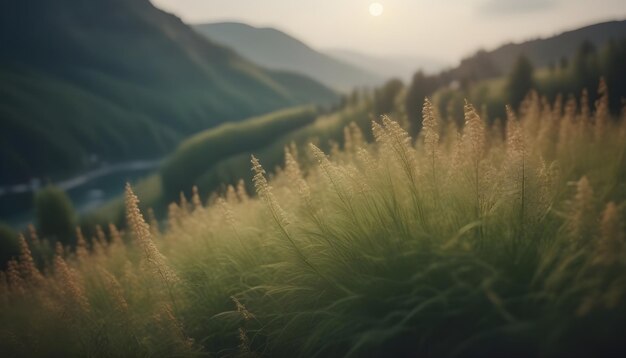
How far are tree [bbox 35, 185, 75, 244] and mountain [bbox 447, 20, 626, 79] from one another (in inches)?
1003

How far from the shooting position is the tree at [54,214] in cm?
2609

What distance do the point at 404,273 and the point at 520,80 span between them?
61.4 ft

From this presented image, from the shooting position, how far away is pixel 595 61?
1605 cm

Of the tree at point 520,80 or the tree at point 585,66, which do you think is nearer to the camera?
the tree at point 585,66

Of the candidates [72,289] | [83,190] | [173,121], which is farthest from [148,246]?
[173,121]

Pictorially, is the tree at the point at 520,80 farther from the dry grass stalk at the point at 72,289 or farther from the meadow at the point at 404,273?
the dry grass stalk at the point at 72,289

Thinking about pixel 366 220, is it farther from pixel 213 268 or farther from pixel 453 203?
pixel 213 268

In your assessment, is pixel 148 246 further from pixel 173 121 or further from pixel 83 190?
pixel 173 121

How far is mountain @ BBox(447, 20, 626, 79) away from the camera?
14898 millimetres

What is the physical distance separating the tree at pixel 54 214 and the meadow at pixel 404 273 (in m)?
25.7

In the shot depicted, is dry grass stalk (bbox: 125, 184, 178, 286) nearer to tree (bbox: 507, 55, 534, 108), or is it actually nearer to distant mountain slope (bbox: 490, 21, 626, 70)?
tree (bbox: 507, 55, 534, 108)

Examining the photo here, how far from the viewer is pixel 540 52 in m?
37.9

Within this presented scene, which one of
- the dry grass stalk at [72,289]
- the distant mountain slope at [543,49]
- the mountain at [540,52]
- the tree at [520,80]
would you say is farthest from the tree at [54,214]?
the distant mountain slope at [543,49]

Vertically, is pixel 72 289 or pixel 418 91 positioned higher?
pixel 418 91
